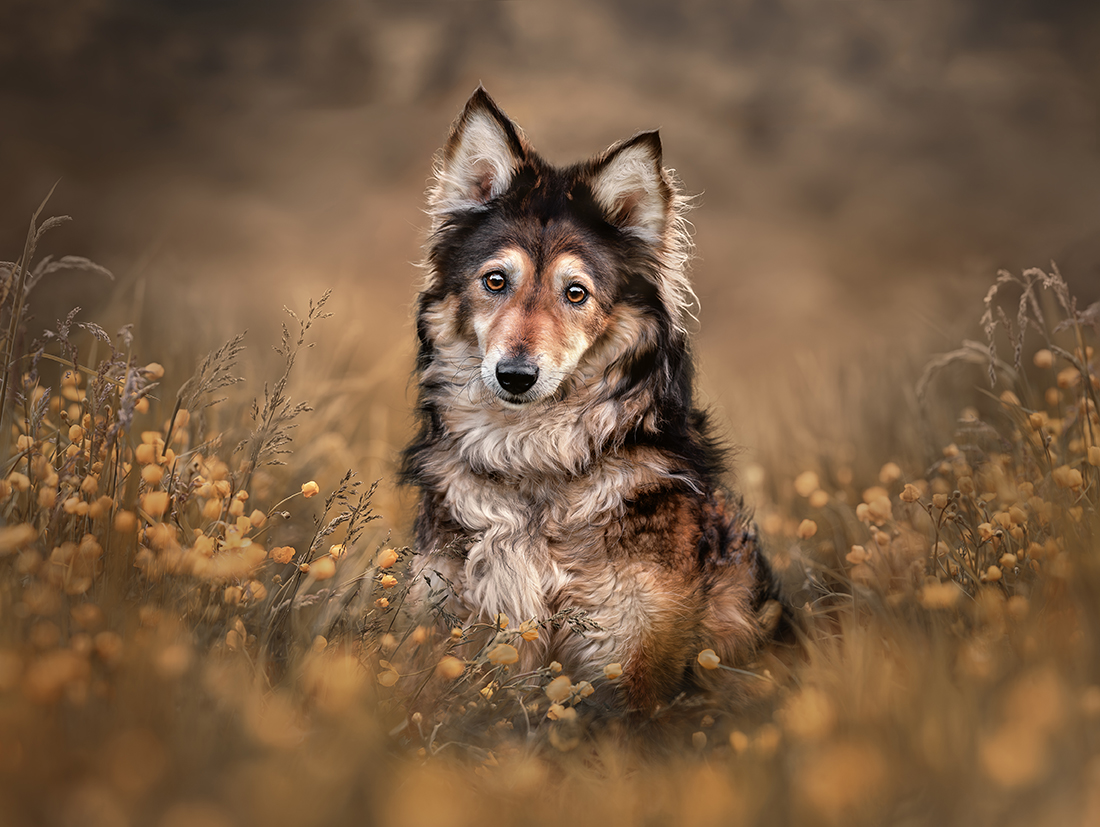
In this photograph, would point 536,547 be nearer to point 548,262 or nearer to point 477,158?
point 548,262

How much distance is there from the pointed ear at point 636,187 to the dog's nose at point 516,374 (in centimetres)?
90

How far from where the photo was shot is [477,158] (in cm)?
366

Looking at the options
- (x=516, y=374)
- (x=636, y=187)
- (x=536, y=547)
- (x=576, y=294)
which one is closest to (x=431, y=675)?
(x=536, y=547)

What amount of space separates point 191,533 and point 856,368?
189 inches

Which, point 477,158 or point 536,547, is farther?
point 477,158

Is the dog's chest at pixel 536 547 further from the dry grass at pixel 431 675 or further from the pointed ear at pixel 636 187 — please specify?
the pointed ear at pixel 636 187

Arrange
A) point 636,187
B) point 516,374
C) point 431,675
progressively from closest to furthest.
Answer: point 431,675
point 516,374
point 636,187

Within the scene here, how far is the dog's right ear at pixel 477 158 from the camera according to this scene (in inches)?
138

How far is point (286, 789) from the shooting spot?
1.58 meters

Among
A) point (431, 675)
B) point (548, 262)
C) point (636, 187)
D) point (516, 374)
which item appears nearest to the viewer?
point (431, 675)

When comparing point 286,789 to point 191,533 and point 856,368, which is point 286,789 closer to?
point 191,533

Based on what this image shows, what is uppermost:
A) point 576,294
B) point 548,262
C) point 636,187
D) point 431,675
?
point 636,187

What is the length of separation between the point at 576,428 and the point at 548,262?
729 mm

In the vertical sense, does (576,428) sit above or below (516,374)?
below
